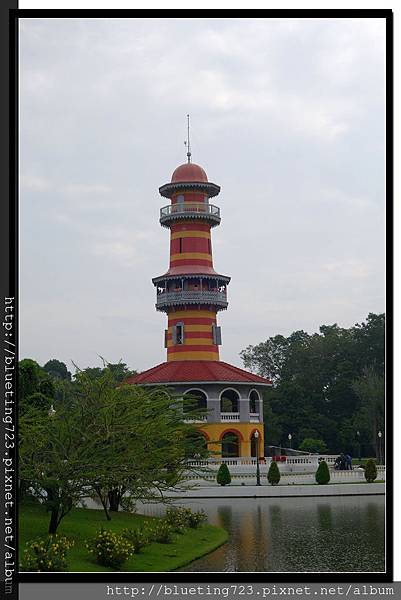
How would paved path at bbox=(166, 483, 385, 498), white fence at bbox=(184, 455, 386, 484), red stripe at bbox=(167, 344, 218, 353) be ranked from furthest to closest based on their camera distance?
red stripe at bbox=(167, 344, 218, 353), white fence at bbox=(184, 455, 386, 484), paved path at bbox=(166, 483, 385, 498)

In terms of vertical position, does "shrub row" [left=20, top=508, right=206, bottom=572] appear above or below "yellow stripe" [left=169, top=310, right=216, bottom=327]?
below

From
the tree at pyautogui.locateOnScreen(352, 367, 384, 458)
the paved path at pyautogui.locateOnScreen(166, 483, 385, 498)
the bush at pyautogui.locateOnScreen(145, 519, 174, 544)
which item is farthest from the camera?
the tree at pyautogui.locateOnScreen(352, 367, 384, 458)

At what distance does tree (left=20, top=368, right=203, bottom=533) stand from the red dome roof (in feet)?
82.0

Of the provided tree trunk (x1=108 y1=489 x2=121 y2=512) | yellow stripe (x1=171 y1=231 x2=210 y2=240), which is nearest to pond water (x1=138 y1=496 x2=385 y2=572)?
tree trunk (x1=108 y1=489 x2=121 y2=512)

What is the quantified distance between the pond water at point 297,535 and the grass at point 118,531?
15.6 inches

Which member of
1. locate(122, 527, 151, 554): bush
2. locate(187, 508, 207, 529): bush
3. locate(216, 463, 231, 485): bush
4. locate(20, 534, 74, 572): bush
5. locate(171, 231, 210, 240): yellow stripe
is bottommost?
locate(216, 463, 231, 485): bush

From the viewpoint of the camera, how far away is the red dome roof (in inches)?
1732

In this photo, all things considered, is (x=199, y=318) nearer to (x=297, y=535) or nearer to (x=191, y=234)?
(x=191, y=234)

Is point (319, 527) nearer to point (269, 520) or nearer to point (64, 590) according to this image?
point (269, 520)

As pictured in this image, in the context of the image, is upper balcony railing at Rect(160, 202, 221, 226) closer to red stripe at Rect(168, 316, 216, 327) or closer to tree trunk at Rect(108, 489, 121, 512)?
red stripe at Rect(168, 316, 216, 327)

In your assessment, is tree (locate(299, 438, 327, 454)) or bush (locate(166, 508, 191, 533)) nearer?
bush (locate(166, 508, 191, 533))

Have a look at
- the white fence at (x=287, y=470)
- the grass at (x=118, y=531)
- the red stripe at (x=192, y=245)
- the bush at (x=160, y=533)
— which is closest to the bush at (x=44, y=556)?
the grass at (x=118, y=531)

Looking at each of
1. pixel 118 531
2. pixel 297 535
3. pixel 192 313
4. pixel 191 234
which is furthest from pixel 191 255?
pixel 118 531

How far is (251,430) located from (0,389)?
32570mm
